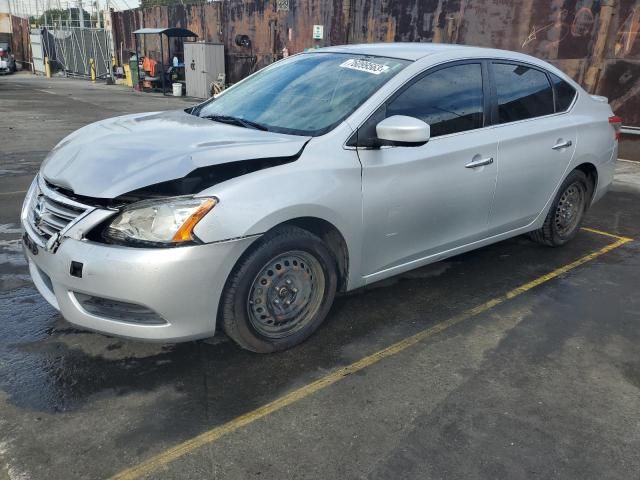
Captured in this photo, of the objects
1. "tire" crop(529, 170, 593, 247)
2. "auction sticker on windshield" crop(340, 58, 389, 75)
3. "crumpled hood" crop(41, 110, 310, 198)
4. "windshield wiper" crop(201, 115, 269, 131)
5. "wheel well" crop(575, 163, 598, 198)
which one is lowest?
"tire" crop(529, 170, 593, 247)

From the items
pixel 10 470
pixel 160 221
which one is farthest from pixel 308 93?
pixel 10 470

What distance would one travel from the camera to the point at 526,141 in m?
4.15

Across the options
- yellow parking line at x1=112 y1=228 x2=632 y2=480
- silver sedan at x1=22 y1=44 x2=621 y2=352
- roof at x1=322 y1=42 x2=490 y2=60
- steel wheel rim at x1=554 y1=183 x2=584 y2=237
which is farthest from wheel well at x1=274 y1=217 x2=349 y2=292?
steel wheel rim at x1=554 y1=183 x2=584 y2=237

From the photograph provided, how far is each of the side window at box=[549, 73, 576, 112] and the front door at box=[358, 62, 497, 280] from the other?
1042 mm

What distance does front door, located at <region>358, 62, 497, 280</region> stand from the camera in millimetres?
3285

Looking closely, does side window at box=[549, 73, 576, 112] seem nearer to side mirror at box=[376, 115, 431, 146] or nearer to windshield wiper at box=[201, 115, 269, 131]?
side mirror at box=[376, 115, 431, 146]

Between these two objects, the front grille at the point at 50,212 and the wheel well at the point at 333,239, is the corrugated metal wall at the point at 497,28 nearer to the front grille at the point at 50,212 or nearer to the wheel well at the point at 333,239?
the wheel well at the point at 333,239

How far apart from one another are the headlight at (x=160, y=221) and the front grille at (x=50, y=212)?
8.7 inches

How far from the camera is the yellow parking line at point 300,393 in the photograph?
231cm

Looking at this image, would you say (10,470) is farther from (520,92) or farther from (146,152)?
(520,92)

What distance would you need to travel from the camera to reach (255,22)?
738 inches

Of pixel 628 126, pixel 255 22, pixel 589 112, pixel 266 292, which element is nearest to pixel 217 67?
pixel 255 22

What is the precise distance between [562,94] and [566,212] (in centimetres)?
106

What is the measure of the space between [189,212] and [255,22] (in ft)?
58.4
